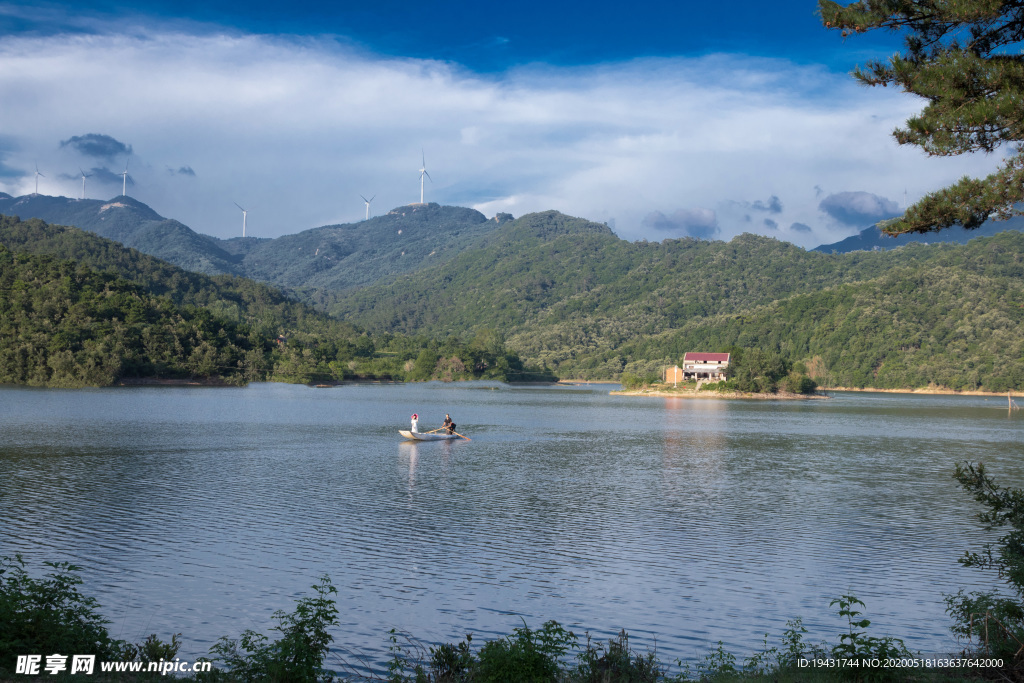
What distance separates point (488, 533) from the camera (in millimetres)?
20750

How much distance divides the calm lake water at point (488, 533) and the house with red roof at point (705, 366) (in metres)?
104

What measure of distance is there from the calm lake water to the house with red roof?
104 m

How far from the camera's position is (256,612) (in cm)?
1357

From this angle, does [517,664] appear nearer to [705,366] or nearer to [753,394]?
[753,394]

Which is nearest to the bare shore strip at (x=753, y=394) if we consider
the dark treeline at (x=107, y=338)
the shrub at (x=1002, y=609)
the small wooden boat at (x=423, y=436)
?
the dark treeline at (x=107, y=338)

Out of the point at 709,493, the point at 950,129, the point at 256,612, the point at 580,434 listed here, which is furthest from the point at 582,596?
the point at 580,434

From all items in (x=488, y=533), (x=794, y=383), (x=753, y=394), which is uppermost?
(x=794, y=383)

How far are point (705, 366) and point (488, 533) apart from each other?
13587cm

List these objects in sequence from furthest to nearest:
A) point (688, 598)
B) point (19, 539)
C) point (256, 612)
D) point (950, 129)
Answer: point (19, 539)
point (688, 598)
point (256, 612)
point (950, 129)

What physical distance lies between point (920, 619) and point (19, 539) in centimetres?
1935

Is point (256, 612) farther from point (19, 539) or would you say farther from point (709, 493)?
point (709, 493)

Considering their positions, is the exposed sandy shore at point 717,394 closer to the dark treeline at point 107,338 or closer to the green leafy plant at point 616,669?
the dark treeline at point 107,338

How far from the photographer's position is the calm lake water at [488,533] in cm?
1385

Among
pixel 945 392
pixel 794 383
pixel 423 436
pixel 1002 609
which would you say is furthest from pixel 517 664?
pixel 945 392
